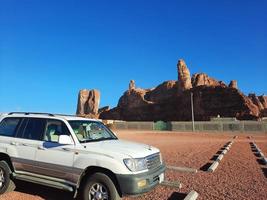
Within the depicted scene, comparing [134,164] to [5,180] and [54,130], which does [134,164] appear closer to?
[54,130]

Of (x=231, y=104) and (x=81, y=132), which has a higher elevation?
(x=231, y=104)

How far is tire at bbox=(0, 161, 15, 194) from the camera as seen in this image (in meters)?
7.37

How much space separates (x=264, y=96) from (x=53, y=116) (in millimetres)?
176189

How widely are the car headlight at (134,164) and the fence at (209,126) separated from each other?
4794cm

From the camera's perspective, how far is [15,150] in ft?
24.4

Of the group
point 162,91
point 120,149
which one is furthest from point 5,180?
point 162,91

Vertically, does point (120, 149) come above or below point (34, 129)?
below

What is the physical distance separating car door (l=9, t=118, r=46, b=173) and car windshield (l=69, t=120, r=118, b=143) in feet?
2.79

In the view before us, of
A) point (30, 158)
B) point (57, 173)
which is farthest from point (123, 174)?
point (30, 158)

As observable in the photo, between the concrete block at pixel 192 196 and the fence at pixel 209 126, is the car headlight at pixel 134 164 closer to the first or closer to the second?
the concrete block at pixel 192 196

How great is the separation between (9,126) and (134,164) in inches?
149

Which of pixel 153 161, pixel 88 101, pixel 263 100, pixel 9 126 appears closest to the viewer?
pixel 153 161

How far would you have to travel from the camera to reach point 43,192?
307 inches

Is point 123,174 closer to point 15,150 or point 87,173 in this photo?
point 87,173
